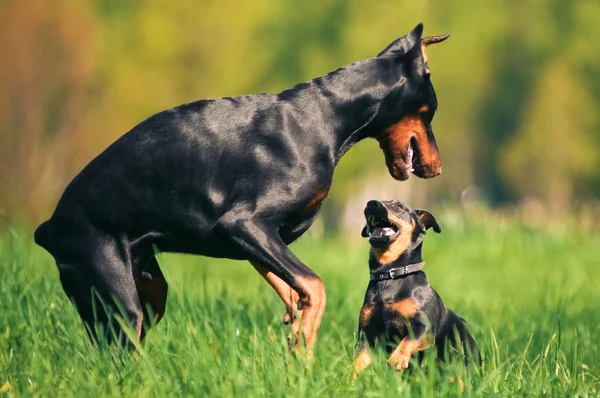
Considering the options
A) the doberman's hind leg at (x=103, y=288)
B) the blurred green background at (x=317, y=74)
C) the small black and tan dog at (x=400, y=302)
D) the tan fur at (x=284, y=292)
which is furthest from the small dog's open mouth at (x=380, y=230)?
the blurred green background at (x=317, y=74)

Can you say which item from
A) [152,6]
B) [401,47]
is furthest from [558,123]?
[401,47]

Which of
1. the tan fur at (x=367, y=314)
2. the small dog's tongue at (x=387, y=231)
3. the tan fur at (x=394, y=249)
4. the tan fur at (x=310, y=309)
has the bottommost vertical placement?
the tan fur at (x=367, y=314)

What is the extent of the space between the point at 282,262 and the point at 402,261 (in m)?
0.83

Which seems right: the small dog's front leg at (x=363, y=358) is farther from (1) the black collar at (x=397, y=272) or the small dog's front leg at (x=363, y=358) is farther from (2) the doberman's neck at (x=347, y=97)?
(2) the doberman's neck at (x=347, y=97)

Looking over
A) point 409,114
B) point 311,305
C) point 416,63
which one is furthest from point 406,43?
point 311,305

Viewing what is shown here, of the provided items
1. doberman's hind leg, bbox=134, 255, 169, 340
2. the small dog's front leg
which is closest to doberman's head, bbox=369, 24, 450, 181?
the small dog's front leg

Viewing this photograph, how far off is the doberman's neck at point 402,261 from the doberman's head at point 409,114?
45 cm

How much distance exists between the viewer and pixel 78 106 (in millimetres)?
19141

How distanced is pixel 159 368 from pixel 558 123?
92.2 ft

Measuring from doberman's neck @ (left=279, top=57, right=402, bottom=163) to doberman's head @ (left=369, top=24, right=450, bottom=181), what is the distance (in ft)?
0.14

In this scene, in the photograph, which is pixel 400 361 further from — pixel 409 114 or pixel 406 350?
pixel 409 114

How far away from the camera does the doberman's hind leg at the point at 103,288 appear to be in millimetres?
4887

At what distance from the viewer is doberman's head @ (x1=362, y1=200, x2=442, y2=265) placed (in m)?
5.28

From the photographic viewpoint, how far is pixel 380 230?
211 inches
